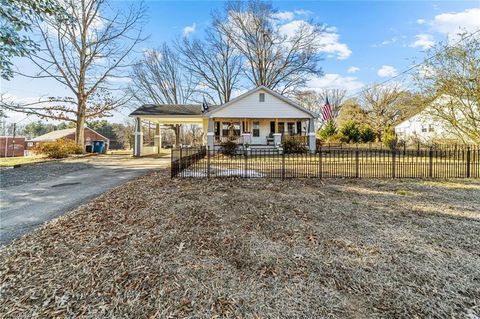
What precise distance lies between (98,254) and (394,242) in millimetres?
4032

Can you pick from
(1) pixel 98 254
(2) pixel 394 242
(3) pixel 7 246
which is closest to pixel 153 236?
(1) pixel 98 254

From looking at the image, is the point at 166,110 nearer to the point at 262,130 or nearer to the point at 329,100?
the point at 262,130

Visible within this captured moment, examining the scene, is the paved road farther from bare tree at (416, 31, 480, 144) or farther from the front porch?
bare tree at (416, 31, 480, 144)

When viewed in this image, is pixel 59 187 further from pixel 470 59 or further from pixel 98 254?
pixel 470 59

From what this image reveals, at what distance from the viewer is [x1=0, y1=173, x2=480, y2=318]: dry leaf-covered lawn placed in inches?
85.2

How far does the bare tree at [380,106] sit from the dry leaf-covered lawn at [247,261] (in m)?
35.0

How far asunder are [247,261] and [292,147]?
15.4 meters

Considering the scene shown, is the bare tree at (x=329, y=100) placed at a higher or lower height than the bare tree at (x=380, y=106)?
higher

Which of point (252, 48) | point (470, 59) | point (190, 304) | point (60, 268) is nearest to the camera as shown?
point (190, 304)

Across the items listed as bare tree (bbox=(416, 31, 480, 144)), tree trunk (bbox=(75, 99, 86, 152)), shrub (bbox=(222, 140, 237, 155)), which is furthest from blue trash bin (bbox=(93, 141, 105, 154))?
bare tree (bbox=(416, 31, 480, 144))

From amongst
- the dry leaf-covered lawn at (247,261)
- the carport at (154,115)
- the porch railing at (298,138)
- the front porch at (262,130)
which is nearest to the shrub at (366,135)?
the front porch at (262,130)

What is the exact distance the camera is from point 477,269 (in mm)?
2730

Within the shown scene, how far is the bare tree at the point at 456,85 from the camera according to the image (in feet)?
38.2

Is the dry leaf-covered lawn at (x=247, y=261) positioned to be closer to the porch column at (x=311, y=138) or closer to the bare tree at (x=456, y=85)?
the bare tree at (x=456, y=85)
